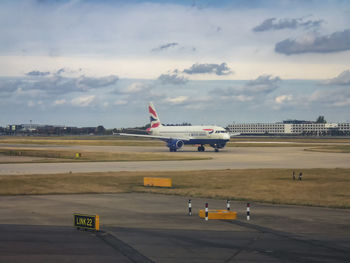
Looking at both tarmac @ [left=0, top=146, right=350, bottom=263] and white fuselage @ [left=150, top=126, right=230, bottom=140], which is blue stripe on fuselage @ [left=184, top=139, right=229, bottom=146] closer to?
white fuselage @ [left=150, top=126, right=230, bottom=140]

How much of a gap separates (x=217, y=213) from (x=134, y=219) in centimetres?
453

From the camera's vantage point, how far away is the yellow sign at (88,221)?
21625 millimetres

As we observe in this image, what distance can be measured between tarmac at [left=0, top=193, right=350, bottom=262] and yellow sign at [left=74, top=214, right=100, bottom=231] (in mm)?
422

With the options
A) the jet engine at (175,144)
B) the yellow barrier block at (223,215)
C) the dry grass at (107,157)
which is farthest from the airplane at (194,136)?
the yellow barrier block at (223,215)

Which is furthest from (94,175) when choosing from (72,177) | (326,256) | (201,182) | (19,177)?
(326,256)

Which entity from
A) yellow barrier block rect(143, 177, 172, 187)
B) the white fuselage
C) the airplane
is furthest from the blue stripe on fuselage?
yellow barrier block rect(143, 177, 172, 187)

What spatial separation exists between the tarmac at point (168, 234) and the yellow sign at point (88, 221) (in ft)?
1.38

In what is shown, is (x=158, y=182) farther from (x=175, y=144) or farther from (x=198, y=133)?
(x=198, y=133)

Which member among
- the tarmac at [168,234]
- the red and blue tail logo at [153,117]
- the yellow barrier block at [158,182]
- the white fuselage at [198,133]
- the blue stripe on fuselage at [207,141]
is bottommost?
the tarmac at [168,234]

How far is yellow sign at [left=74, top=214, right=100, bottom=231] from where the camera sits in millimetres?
21625

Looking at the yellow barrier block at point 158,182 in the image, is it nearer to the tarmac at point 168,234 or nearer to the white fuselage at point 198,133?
the tarmac at point 168,234

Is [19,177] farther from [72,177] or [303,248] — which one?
[303,248]

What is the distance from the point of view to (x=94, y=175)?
47.2 meters

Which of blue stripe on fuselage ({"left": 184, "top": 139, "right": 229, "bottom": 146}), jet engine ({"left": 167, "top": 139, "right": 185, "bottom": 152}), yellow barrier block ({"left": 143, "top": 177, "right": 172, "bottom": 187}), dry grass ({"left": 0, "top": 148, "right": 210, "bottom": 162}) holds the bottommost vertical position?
yellow barrier block ({"left": 143, "top": 177, "right": 172, "bottom": 187})
